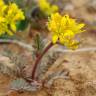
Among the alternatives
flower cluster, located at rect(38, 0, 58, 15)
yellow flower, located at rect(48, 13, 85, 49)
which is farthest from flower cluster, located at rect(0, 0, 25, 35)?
flower cluster, located at rect(38, 0, 58, 15)

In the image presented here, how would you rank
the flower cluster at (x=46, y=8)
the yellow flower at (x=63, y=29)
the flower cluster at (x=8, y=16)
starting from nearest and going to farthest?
the yellow flower at (x=63, y=29) < the flower cluster at (x=8, y=16) < the flower cluster at (x=46, y=8)

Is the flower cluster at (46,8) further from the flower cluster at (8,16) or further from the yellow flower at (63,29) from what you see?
the yellow flower at (63,29)

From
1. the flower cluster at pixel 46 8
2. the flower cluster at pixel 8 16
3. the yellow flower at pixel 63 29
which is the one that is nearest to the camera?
the yellow flower at pixel 63 29

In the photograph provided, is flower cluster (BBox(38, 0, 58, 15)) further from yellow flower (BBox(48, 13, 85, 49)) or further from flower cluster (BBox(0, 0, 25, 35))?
yellow flower (BBox(48, 13, 85, 49))

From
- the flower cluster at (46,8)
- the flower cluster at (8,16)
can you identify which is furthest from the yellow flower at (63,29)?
the flower cluster at (46,8)

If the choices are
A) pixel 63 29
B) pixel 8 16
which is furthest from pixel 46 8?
pixel 63 29

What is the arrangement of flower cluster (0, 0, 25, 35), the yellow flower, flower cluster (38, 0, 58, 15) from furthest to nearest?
flower cluster (38, 0, 58, 15)
flower cluster (0, 0, 25, 35)
the yellow flower

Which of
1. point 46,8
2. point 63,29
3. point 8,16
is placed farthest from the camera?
point 46,8

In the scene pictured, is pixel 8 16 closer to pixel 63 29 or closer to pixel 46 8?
pixel 63 29
